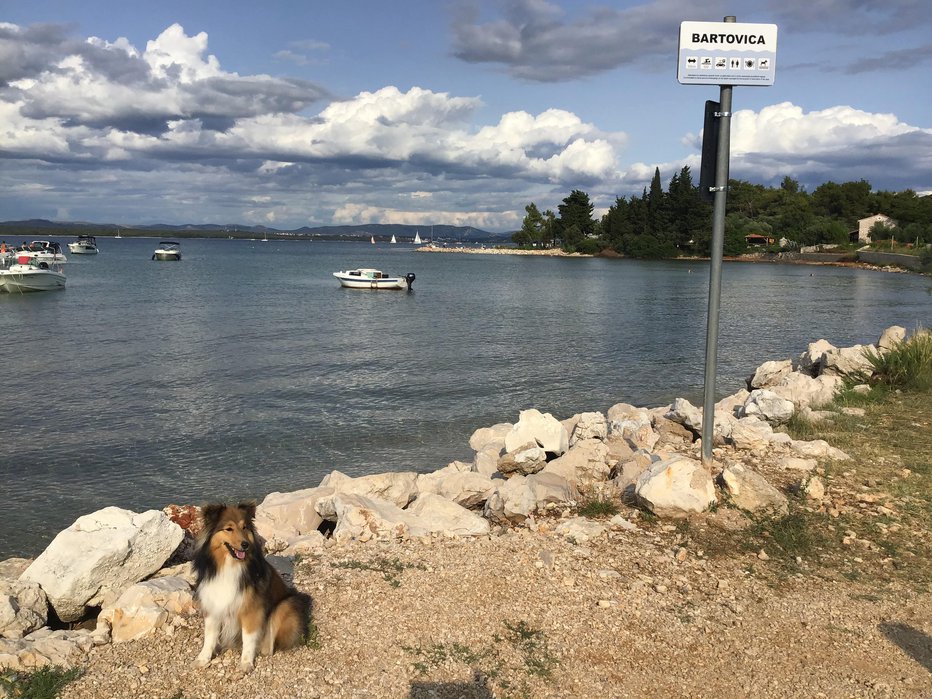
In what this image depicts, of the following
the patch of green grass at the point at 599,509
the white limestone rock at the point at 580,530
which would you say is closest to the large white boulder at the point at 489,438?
the patch of green grass at the point at 599,509

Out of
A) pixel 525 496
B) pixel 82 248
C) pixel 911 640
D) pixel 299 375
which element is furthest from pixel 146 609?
pixel 82 248

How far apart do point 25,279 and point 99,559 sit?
5018 centimetres

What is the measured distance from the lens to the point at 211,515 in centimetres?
420

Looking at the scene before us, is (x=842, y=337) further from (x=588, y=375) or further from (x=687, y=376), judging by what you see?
(x=588, y=375)

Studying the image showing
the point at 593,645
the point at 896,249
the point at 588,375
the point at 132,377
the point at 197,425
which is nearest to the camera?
the point at 593,645

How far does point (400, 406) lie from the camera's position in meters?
16.9

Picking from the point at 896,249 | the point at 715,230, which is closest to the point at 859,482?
the point at 715,230

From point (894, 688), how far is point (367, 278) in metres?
55.3

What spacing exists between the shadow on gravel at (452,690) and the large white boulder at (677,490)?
2947mm

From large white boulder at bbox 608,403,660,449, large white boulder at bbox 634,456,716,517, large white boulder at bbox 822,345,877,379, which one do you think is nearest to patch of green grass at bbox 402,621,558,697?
large white boulder at bbox 634,456,716,517

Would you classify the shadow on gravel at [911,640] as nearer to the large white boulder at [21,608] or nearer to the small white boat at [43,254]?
the large white boulder at [21,608]

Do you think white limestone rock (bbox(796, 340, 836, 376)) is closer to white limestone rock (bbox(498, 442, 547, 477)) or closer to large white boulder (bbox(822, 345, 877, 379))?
large white boulder (bbox(822, 345, 877, 379))

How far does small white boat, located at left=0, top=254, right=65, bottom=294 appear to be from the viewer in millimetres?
47031

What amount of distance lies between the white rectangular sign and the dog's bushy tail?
17.6 ft
